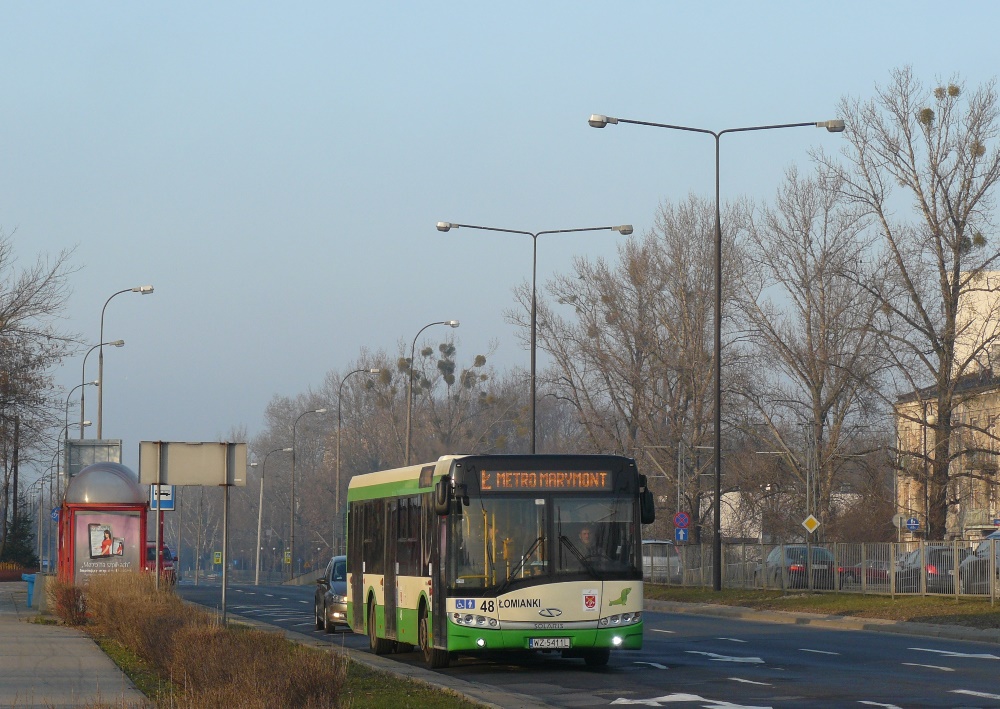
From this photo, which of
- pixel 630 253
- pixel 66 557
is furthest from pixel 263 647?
pixel 630 253

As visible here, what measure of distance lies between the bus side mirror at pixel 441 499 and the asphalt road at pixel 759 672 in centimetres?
193

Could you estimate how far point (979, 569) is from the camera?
3225cm

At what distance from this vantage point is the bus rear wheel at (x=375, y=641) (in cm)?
2195

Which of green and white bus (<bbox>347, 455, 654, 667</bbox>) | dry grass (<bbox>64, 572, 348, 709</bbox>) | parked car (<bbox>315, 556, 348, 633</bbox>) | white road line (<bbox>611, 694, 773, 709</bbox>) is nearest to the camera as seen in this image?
dry grass (<bbox>64, 572, 348, 709</bbox>)

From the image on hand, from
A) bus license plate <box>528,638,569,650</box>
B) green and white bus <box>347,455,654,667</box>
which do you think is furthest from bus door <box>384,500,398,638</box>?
bus license plate <box>528,638,569,650</box>

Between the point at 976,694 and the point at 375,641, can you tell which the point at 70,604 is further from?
the point at 976,694

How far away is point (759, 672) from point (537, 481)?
142 inches

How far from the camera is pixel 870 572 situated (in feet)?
119

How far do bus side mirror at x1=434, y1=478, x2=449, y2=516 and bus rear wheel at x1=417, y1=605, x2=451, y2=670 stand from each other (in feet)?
5.56

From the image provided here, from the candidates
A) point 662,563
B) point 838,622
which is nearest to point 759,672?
point 838,622

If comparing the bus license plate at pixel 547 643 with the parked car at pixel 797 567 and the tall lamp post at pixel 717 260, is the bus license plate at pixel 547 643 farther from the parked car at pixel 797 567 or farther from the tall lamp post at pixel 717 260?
the parked car at pixel 797 567

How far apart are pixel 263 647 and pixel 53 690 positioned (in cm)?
262

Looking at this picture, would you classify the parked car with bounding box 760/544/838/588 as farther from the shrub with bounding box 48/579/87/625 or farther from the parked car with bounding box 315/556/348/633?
the shrub with bounding box 48/579/87/625

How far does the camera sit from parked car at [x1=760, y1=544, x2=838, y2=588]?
38969 mm
